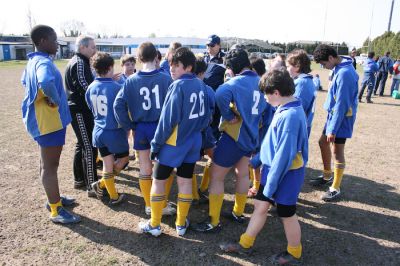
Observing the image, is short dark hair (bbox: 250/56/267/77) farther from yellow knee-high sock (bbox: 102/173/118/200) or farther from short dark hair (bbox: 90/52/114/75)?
yellow knee-high sock (bbox: 102/173/118/200)

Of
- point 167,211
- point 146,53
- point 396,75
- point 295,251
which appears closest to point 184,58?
point 146,53

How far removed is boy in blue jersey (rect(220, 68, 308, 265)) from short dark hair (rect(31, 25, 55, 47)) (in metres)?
2.66

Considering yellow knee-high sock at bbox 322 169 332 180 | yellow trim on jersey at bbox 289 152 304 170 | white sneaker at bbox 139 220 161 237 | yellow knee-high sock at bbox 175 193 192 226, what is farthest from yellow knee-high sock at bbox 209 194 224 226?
yellow knee-high sock at bbox 322 169 332 180

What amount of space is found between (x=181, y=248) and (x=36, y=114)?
2316 millimetres

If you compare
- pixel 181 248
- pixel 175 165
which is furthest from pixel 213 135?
pixel 181 248

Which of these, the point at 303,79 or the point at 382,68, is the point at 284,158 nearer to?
the point at 303,79

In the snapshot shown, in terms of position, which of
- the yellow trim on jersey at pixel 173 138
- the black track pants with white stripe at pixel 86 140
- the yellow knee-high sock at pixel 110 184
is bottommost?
the yellow knee-high sock at pixel 110 184

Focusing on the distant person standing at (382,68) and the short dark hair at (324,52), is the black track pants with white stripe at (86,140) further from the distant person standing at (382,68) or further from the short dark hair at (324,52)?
the distant person standing at (382,68)

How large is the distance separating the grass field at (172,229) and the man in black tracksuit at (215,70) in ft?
3.97

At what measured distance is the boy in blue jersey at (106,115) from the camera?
4.27m

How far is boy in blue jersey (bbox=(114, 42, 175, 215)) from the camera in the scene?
3.70m

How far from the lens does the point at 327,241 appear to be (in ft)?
12.8

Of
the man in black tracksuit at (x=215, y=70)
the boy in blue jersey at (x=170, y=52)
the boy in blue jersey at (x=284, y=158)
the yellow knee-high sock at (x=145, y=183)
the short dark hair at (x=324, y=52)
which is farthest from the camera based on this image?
the man in black tracksuit at (x=215, y=70)

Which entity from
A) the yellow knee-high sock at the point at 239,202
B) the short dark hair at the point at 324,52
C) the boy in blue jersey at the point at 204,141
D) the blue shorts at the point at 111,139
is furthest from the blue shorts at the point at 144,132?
the short dark hair at the point at 324,52
